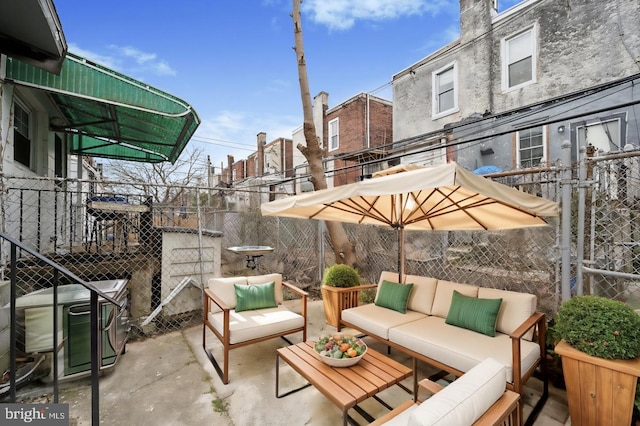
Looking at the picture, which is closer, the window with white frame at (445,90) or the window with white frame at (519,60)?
the window with white frame at (519,60)

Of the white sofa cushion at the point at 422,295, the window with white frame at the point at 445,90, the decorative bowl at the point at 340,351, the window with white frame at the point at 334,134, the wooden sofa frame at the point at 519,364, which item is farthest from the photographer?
the window with white frame at the point at 334,134

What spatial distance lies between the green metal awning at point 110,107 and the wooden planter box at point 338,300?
12.7 feet

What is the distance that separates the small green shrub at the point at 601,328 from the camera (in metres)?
2.17

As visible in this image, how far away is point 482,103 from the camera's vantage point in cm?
945

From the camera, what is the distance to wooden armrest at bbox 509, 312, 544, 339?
246cm

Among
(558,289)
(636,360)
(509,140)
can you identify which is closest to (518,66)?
(509,140)

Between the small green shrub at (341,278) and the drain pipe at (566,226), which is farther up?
the drain pipe at (566,226)

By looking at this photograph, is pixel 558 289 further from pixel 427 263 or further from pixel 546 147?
pixel 546 147

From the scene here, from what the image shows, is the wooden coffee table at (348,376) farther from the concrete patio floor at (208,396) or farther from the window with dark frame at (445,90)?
the window with dark frame at (445,90)

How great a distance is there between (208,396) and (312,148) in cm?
456

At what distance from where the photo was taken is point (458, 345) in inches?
110

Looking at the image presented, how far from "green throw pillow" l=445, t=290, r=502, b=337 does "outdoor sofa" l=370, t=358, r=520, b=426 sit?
50.6 inches

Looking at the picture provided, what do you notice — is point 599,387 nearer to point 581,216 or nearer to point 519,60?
point 581,216

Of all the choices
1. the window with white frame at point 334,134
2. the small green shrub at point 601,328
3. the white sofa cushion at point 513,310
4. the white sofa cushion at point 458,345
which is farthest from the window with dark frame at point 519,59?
the white sofa cushion at point 458,345
